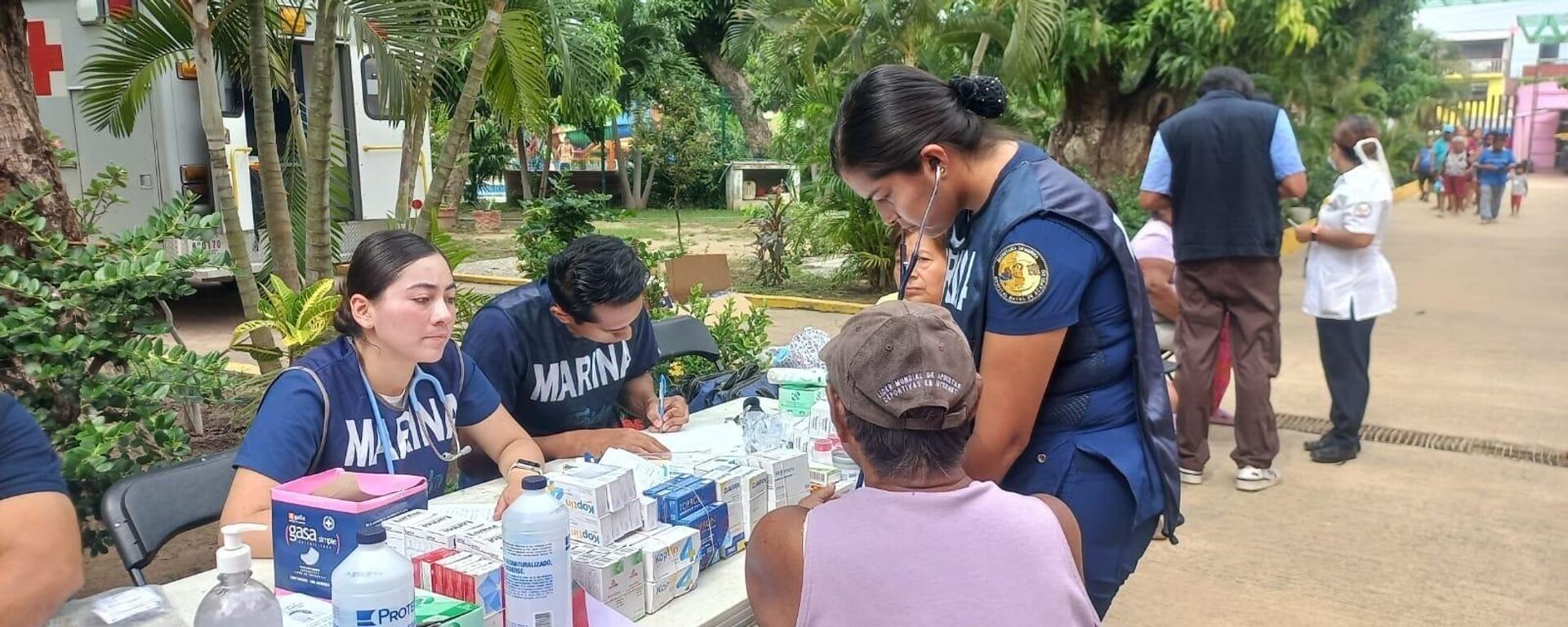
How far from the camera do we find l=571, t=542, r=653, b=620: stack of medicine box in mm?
1890

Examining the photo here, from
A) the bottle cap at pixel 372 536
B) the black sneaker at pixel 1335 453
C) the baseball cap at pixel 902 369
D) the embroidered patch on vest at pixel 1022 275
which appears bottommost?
the black sneaker at pixel 1335 453

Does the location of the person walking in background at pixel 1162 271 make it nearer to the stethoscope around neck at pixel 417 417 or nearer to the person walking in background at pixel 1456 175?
the stethoscope around neck at pixel 417 417

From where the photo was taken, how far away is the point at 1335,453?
5.37 meters

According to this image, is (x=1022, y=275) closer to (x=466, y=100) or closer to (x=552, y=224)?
(x=466, y=100)

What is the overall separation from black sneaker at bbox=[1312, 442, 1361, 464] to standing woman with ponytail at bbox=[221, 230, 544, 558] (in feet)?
13.6

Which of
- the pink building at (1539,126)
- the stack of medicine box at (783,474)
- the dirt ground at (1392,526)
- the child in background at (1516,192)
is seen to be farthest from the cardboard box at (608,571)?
the pink building at (1539,126)

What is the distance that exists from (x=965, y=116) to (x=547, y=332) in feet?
5.63

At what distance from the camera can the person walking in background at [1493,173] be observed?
18.8 meters

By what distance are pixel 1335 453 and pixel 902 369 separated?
458 centimetres

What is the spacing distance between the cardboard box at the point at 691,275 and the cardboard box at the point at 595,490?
13.2ft

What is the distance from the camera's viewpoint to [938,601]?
4.93 feet

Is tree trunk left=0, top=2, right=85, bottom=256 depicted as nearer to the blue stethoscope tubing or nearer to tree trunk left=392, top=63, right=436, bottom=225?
tree trunk left=392, top=63, right=436, bottom=225

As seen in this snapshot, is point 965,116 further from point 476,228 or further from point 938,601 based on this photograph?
point 476,228

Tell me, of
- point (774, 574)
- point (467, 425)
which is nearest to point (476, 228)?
point (467, 425)
